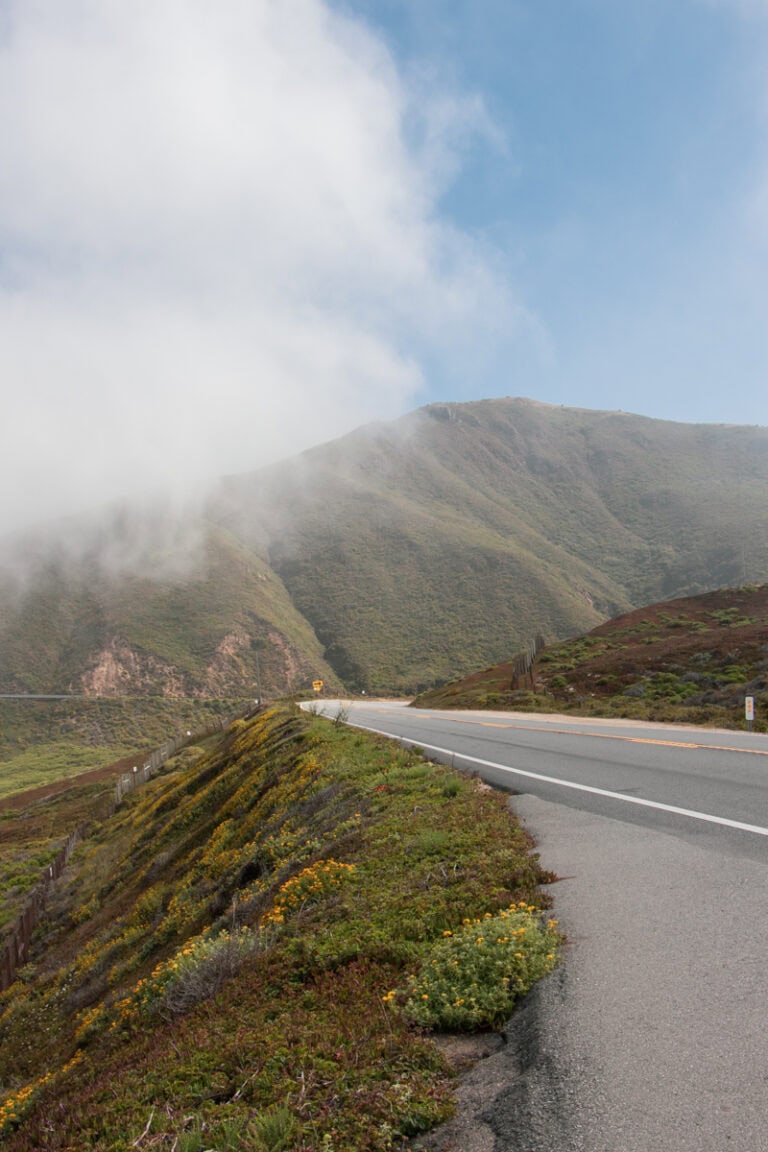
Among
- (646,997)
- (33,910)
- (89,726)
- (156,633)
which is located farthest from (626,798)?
(156,633)

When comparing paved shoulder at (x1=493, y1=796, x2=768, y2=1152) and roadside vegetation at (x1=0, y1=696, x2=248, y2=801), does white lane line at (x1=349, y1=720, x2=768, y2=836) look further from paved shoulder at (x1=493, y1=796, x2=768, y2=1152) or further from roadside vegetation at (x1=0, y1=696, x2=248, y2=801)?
roadside vegetation at (x1=0, y1=696, x2=248, y2=801)

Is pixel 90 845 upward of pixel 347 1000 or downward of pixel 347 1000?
downward

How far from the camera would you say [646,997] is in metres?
3.55

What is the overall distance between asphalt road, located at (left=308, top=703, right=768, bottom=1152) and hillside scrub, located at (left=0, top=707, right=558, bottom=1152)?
29 cm

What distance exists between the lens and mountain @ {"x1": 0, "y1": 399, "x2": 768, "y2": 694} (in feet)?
307

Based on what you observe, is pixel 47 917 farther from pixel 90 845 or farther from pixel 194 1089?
pixel 194 1089

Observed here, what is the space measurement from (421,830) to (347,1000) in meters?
3.38

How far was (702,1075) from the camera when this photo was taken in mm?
2797

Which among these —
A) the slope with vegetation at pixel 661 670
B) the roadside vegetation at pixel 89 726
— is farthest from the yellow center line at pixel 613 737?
the roadside vegetation at pixel 89 726

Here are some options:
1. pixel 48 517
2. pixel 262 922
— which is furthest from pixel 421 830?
pixel 48 517

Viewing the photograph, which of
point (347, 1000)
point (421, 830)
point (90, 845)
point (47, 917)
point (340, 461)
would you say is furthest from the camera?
point (340, 461)

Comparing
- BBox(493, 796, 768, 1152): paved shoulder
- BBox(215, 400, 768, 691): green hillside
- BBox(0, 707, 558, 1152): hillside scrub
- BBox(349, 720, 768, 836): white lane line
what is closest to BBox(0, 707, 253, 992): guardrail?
BBox(0, 707, 558, 1152): hillside scrub

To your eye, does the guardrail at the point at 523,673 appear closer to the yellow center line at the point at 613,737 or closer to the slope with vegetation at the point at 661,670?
the slope with vegetation at the point at 661,670

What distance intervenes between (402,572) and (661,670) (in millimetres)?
89182
